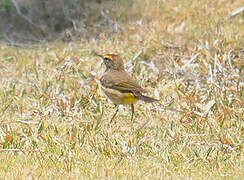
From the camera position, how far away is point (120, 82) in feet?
20.2

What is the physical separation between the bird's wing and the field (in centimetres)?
33

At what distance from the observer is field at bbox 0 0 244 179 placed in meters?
4.89

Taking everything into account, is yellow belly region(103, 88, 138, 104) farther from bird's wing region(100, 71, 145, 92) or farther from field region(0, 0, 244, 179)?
field region(0, 0, 244, 179)

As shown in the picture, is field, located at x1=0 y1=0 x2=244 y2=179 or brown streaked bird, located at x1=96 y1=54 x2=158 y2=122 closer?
field, located at x1=0 y1=0 x2=244 y2=179

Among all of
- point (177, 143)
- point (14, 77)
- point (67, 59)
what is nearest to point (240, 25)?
point (67, 59)

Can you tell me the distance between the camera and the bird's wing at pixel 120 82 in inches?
240

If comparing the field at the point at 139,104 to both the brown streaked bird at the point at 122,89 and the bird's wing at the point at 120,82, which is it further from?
the bird's wing at the point at 120,82

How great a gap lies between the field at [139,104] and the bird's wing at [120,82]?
0.33 meters

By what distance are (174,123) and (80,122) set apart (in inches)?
35.3

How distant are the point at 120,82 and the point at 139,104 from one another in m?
0.58

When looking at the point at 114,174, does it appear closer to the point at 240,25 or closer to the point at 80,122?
the point at 80,122

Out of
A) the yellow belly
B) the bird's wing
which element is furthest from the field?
the bird's wing

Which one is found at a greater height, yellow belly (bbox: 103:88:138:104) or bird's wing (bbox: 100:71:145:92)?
bird's wing (bbox: 100:71:145:92)

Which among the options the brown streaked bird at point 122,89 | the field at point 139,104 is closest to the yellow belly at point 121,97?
the brown streaked bird at point 122,89
